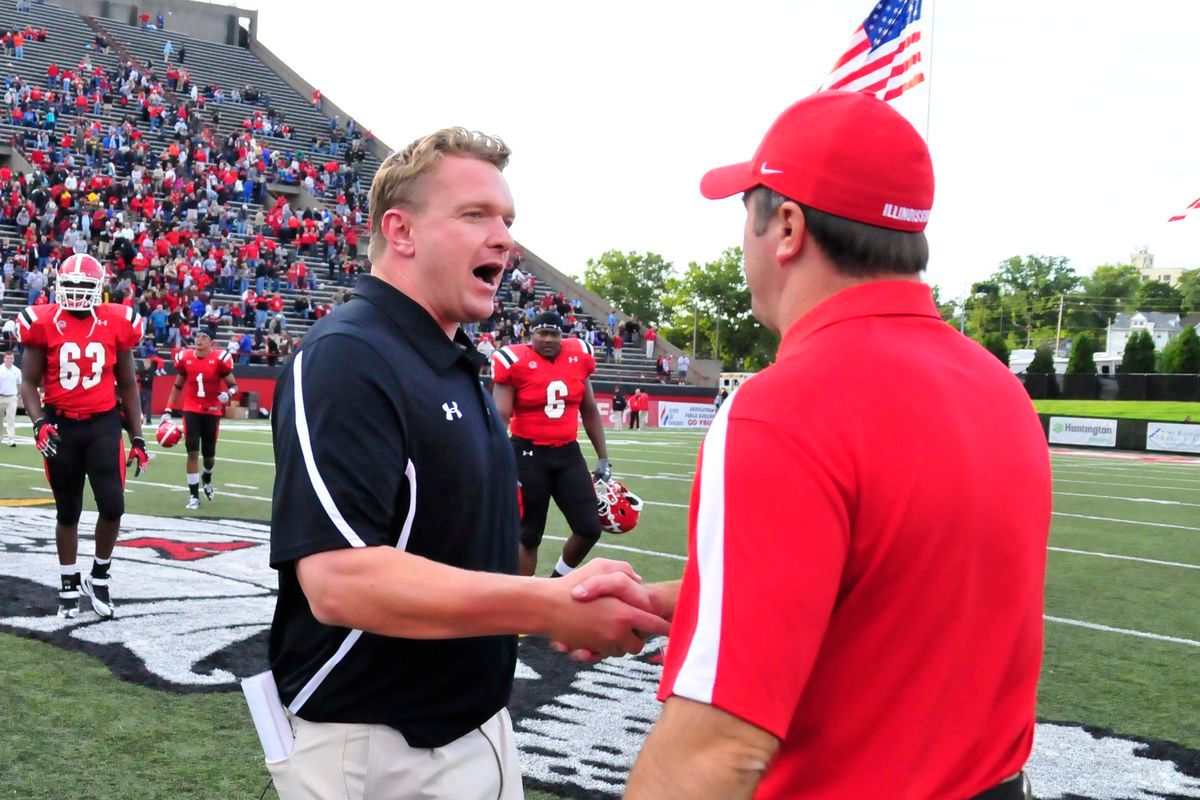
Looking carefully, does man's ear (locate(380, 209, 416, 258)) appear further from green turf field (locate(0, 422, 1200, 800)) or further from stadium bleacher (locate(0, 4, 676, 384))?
stadium bleacher (locate(0, 4, 676, 384))

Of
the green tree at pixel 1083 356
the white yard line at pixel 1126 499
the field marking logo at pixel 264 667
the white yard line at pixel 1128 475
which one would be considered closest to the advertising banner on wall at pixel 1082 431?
the white yard line at pixel 1128 475

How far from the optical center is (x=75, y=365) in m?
7.14

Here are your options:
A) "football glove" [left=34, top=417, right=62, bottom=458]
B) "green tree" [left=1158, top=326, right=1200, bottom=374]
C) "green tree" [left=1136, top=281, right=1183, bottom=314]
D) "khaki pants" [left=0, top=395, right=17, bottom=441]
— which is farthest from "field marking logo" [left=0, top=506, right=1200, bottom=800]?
"green tree" [left=1136, top=281, right=1183, bottom=314]

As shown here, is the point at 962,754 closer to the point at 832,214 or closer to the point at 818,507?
the point at 818,507

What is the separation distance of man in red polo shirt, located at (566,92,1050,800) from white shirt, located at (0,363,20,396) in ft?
69.5

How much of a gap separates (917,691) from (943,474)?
0.28 metres

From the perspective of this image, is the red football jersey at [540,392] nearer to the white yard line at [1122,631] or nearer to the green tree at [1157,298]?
the white yard line at [1122,631]

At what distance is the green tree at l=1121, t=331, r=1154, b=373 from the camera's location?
5784cm

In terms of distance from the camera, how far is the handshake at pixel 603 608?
1981 millimetres

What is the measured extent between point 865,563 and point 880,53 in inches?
486

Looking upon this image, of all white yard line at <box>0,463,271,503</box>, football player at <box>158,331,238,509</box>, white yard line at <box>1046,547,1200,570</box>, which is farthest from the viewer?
white yard line at <box>0,463,271,503</box>

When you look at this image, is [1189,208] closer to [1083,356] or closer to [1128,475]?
[1128,475]

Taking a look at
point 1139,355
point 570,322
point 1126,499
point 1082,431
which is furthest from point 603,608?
point 1139,355

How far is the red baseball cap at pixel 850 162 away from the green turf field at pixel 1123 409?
49.5 metres
